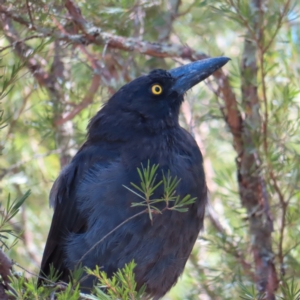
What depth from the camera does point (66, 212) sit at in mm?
3879

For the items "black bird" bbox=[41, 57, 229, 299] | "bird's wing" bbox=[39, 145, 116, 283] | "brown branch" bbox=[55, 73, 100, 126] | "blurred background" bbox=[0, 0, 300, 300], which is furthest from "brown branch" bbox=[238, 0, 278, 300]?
"brown branch" bbox=[55, 73, 100, 126]

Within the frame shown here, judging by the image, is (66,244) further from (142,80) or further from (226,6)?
(226,6)

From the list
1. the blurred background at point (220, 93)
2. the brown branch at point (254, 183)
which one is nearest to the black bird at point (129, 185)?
the blurred background at point (220, 93)

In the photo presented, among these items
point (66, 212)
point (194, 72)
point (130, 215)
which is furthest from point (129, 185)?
point (194, 72)

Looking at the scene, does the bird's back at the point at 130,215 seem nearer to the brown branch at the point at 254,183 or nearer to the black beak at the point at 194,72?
the black beak at the point at 194,72

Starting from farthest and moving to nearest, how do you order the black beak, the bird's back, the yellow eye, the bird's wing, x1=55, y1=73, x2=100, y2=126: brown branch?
x1=55, y1=73, x2=100, y2=126: brown branch
the yellow eye
the black beak
the bird's wing
the bird's back

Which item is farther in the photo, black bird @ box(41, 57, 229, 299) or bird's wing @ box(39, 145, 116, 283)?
bird's wing @ box(39, 145, 116, 283)

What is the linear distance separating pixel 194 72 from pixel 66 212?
1194 millimetres

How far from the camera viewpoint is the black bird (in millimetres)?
3562

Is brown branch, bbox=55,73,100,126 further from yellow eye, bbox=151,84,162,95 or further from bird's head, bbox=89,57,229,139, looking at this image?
Result: yellow eye, bbox=151,84,162,95

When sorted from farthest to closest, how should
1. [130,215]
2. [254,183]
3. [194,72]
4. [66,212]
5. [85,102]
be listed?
[85,102] → [254,183] → [194,72] → [66,212] → [130,215]

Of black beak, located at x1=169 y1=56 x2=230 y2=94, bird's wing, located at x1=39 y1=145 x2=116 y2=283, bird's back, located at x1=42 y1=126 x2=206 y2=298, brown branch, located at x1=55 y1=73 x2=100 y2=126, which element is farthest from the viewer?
brown branch, located at x1=55 y1=73 x2=100 y2=126

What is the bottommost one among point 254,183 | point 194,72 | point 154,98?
point 254,183

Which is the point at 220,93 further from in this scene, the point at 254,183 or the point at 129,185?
the point at 129,185
